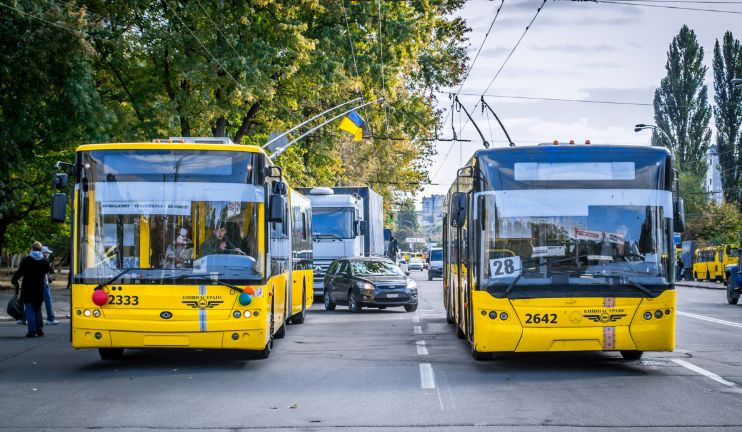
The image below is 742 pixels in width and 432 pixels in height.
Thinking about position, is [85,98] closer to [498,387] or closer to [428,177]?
[498,387]

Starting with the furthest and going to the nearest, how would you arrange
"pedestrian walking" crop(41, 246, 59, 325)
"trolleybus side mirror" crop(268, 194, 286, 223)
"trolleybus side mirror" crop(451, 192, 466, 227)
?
1. "pedestrian walking" crop(41, 246, 59, 325)
2. "trolleybus side mirror" crop(451, 192, 466, 227)
3. "trolleybus side mirror" crop(268, 194, 286, 223)

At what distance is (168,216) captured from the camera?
13445 mm

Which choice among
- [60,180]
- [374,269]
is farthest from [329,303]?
[60,180]

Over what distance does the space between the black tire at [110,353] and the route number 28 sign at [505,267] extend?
219 inches

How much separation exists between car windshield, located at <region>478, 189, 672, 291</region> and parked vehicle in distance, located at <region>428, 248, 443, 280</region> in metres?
55.2

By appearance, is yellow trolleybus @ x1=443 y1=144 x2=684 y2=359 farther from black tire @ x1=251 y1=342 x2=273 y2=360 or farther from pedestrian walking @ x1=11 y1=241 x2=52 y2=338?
pedestrian walking @ x1=11 y1=241 x2=52 y2=338

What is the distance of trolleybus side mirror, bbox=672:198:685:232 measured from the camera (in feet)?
42.0

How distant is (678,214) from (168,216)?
632 centimetres

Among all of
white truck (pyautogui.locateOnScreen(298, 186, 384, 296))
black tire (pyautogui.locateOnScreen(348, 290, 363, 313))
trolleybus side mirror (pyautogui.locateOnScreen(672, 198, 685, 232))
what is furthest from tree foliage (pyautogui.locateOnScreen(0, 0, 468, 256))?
trolleybus side mirror (pyautogui.locateOnScreen(672, 198, 685, 232))

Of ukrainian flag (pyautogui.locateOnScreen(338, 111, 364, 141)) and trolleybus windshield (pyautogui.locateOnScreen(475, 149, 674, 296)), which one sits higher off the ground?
ukrainian flag (pyautogui.locateOnScreen(338, 111, 364, 141))

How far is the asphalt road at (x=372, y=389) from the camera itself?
9.14 meters

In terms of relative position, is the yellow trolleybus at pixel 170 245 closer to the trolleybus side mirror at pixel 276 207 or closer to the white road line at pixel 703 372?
the trolleybus side mirror at pixel 276 207

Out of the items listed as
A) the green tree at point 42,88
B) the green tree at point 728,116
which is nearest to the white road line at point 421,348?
the green tree at point 42,88

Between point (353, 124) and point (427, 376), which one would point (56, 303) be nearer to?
point (353, 124)
